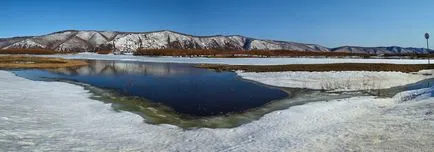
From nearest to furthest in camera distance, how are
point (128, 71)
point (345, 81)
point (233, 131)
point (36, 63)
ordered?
point (233, 131) < point (345, 81) < point (128, 71) < point (36, 63)

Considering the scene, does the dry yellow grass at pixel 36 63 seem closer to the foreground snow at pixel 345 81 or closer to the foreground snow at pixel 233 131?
the foreground snow at pixel 345 81

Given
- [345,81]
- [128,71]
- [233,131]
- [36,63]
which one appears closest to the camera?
[233,131]

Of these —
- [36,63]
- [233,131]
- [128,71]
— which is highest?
[36,63]

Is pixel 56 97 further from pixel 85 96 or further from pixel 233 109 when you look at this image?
pixel 233 109

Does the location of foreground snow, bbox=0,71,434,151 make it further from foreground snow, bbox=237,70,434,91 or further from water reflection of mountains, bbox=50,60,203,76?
water reflection of mountains, bbox=50,60,203,76

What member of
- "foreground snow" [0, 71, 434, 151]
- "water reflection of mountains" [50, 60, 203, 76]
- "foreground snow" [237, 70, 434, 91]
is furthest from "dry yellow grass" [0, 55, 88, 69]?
"foreground snow" [0, 71, 434, 151]

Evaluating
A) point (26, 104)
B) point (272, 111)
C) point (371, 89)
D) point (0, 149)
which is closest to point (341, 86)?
point (371, 89)

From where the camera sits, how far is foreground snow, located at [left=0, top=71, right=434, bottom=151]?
11.3 metres

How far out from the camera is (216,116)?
677 inches

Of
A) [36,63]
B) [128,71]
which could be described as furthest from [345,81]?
[36,63]

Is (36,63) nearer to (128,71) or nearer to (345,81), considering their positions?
(128,71)

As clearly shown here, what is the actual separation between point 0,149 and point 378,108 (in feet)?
51.6

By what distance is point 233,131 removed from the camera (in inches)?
545

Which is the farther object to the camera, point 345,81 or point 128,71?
point 128,71
